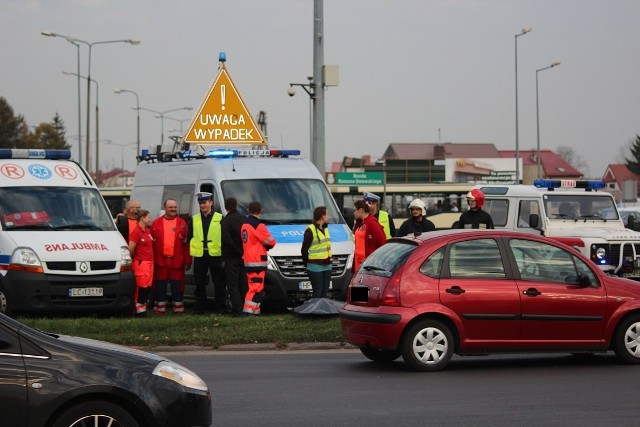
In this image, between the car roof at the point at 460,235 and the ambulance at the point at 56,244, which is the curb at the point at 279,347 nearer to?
the ambulance at the point at 56,244

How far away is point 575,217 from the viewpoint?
20.2 meters

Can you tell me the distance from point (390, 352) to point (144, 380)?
6227mm

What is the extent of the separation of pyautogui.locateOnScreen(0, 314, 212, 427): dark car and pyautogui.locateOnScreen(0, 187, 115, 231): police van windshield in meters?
10.2

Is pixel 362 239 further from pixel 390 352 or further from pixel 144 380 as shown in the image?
pixel 144 380

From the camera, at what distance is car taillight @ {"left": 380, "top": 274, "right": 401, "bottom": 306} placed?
11.9 m

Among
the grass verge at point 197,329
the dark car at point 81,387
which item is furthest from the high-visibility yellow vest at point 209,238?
A: the dark car at point 81,387

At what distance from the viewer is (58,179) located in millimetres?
17938

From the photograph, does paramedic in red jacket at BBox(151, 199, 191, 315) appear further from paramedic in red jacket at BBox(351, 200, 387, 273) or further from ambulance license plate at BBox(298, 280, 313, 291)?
paramedic in red jacket at BBox(351, 200, 387, 273)

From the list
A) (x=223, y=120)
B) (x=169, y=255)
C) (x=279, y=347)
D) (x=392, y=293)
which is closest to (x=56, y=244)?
(x=169, y=255)

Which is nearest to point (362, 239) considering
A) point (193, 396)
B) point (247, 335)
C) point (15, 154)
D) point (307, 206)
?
point (307, 206)

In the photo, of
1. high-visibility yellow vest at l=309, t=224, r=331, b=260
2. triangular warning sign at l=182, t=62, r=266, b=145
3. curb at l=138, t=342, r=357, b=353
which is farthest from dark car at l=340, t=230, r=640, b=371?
triangular warning sign at l=182, t=62, r=266, b=145

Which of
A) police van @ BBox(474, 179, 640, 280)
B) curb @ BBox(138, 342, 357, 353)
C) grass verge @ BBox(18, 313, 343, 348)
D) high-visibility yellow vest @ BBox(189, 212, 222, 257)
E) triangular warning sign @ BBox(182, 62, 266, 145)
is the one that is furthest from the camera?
triangular warning sign @ BBox(182, 62, 266, 145)

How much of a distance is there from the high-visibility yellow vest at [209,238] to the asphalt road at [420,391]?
13.0ft

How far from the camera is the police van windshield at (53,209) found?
1696 centimetres
